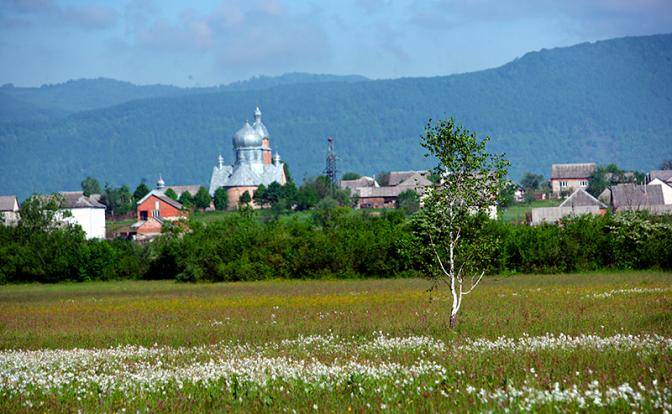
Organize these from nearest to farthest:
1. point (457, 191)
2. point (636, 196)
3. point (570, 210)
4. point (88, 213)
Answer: point (457, 191)
point (570, 210)
point (636, 196)
point (88, 213)

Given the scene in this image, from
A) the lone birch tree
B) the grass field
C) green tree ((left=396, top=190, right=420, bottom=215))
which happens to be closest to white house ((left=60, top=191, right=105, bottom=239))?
green tree ((left=396, top=190, right=420, bottom=215))

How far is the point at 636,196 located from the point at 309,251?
2565 inches

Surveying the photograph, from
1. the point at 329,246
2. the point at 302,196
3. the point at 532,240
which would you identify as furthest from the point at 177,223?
the point at 302,196

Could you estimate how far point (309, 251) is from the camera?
68.7 meters

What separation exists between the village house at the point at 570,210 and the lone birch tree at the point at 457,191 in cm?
7160

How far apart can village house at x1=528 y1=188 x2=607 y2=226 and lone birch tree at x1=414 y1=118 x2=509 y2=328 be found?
235 ft

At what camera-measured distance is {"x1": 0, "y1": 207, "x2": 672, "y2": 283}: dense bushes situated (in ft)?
212

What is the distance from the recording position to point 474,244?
1125 inches

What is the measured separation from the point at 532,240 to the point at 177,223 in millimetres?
36388

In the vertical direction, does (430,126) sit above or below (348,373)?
above

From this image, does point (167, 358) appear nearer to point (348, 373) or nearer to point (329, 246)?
point (348, 373)

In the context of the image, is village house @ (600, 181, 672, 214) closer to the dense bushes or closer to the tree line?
the tree line

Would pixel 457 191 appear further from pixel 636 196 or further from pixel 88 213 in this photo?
pixel 88 213

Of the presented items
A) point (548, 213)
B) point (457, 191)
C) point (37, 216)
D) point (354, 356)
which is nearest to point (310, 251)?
point (37, 216)
